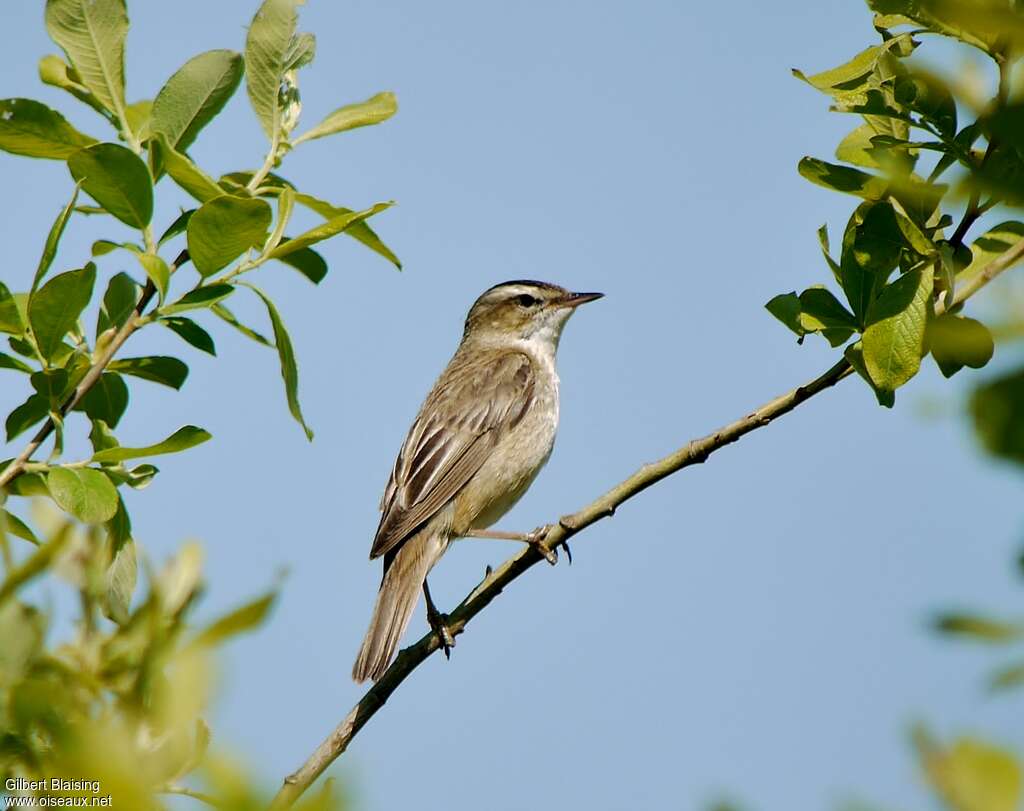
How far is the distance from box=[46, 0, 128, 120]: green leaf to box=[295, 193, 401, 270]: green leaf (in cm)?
48

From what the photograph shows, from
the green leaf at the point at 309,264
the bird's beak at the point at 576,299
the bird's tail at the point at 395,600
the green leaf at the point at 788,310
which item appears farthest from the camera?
the bird's beak at the point at 576,299

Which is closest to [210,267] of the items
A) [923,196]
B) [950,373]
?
[950,373]

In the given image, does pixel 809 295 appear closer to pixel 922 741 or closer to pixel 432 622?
pixel 922 741

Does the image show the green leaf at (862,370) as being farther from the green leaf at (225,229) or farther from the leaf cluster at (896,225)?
the green leaf at (225,229)

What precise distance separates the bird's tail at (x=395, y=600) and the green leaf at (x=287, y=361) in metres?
2.72

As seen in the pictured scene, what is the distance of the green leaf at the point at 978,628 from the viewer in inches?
33.9

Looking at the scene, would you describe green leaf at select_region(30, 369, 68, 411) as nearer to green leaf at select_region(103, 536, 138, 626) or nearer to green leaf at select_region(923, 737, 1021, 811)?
green leaf at select_region(103, 536, 138, 626)

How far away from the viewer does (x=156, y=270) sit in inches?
105

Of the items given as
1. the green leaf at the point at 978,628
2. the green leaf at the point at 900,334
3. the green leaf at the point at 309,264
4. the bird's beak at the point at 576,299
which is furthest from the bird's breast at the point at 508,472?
the green leaf at the point at 978,628

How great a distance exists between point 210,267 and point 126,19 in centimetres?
58

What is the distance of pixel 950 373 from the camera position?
256 cm

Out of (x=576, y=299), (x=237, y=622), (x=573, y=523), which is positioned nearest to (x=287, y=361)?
(x=573, y=523)

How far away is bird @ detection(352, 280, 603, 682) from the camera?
19.2ft

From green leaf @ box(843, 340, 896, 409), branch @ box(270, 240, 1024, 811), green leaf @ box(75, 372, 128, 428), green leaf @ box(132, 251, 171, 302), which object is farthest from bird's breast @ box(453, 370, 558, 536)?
Answer: green leaf @ box(843, 340, 896, 409)
